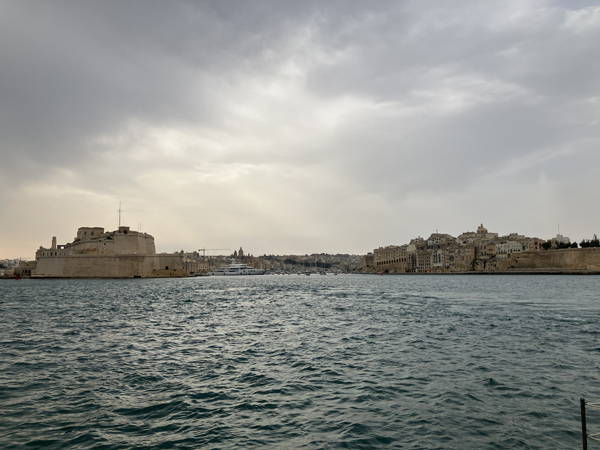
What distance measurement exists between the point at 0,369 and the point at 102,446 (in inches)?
281

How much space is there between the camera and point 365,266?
19588 cm

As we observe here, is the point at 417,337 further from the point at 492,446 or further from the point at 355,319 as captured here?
the point at 492,446

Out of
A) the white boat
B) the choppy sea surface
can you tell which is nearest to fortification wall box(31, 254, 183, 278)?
the choppy sea surface

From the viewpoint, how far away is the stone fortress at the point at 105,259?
86.8 metres

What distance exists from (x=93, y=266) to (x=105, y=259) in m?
3.26

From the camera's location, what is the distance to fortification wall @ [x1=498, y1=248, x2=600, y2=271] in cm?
9275

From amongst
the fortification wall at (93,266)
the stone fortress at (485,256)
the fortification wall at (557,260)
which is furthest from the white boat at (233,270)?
the fortification wall at (557,260)

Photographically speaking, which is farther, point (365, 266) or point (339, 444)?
point (365, 266)

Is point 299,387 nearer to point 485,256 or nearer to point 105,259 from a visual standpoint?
point 105,259

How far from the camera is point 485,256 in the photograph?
12975 centimetres

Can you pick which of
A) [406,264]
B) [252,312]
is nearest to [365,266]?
[406,264]

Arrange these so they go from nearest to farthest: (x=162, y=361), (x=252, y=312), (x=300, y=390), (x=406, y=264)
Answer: (x=300, y=390) → (x=162, y=361) → (x=252, y=312) → (x=406, y=264)

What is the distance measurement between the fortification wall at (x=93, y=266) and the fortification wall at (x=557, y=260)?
93542 mm

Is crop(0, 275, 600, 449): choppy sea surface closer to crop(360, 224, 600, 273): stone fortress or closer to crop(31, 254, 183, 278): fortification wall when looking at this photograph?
crop(31, 254, 183, 278): fortification wall
